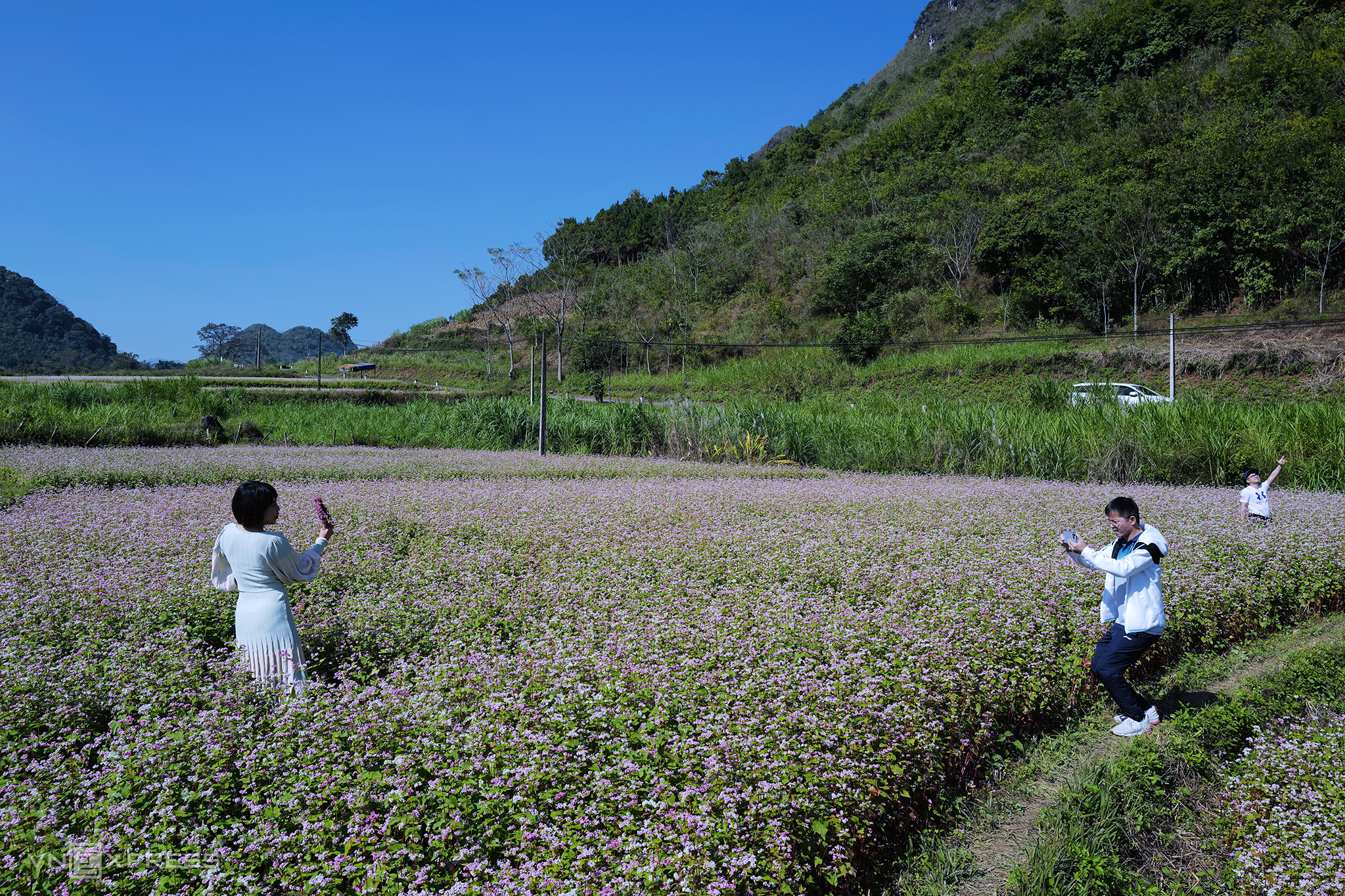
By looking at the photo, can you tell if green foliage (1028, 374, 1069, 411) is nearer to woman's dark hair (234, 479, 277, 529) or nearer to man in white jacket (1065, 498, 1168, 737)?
man in white jacket (1065, 498, 1168, 737)

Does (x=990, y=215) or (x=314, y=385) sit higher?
(x=990, y=215)

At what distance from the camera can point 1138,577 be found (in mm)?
4348

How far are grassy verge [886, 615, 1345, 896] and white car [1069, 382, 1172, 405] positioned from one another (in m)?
11.6

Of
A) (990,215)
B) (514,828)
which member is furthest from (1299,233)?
(514,828)

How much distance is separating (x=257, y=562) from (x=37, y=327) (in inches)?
3695

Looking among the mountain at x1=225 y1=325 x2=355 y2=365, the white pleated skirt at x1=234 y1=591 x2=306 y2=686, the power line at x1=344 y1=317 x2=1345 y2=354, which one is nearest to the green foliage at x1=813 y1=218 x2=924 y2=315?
the power line at x1=344 y1=317 x2=1345 y2=354

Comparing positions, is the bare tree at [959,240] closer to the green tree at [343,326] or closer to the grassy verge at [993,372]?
the grassy verge at [993,372]

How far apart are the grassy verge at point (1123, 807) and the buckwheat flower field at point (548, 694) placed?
21 cm

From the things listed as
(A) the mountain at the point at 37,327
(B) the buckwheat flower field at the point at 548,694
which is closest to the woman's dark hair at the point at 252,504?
(B) the buckwheat flower field at the point at 548,694

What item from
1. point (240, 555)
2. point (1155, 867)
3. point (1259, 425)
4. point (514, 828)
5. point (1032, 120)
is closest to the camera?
point (514, 828)

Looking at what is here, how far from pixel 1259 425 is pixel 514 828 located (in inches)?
597

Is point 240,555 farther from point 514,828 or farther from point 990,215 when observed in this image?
point 990,215

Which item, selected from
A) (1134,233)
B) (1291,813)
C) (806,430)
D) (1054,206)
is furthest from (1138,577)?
(1054,206)

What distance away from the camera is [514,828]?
2.73 metres
